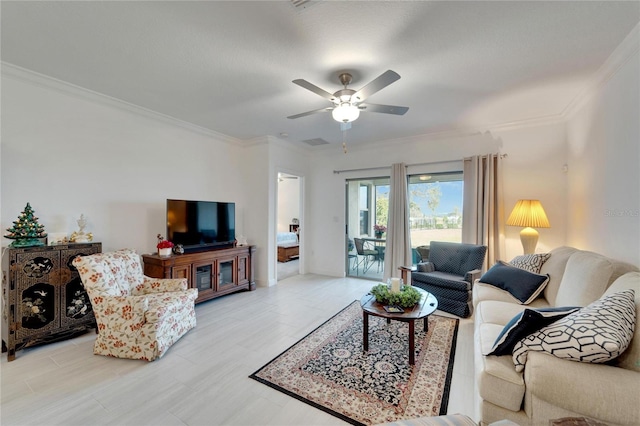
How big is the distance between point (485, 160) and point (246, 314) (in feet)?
13.8

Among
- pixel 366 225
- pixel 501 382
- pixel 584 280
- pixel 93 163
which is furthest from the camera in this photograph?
pixel 366 225

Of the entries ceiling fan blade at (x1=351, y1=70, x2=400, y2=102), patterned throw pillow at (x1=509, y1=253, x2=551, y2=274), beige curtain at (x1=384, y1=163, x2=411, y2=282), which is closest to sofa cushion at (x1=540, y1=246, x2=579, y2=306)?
patterned throw pillow at (x1=509, y1=253, x2=551, y2=274)

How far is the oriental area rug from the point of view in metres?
1.85

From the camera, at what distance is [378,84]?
2195 mm

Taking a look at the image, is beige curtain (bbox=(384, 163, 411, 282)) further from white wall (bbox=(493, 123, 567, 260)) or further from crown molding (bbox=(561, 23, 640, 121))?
crown molding (bbox=(561, 23, 640, 121))

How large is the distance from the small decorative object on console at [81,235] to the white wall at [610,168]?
16.7 ft

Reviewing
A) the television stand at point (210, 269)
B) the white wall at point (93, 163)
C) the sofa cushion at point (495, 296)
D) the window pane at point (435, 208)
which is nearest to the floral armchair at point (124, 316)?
the television stand at point (210, 269)

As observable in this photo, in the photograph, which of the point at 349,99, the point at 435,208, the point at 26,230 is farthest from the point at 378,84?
the point at 26,230

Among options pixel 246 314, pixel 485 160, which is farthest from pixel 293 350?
pixel 485 160

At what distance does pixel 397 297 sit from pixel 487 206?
2.53 meters

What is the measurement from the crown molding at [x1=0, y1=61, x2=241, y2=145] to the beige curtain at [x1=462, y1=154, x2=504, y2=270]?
4502 mm

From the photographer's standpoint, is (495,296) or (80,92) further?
(80,92)

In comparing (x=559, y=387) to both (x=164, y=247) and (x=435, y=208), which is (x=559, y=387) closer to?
(x=435, y=208)

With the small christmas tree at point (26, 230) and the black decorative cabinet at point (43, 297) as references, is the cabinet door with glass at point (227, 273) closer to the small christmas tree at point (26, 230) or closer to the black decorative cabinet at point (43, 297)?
the black decorative cabinet at point (43, 297)
